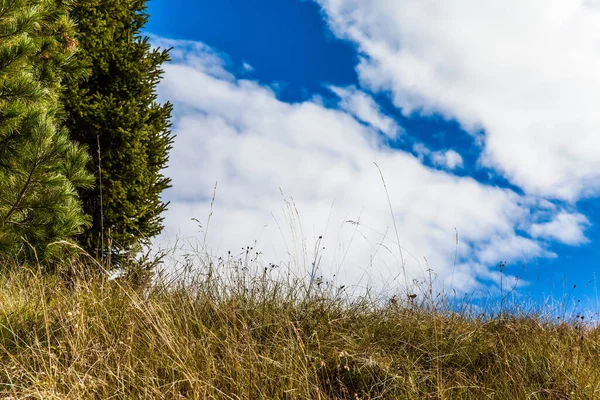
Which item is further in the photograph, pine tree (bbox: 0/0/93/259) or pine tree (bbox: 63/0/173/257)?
pine tree (bbox: 63/0/173/257)

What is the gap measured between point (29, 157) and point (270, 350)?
3908 millimetres

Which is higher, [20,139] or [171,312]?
[20,139]

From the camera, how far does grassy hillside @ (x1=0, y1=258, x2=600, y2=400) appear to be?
11.4 feet

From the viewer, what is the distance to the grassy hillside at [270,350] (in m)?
3.47

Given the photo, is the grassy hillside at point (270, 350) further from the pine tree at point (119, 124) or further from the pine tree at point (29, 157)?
the pine tree at point (119, 124)

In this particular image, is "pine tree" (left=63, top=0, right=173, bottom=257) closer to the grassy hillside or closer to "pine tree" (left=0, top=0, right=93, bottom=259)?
"pine tree" (left=0, top=0, right=93, bottom=259)

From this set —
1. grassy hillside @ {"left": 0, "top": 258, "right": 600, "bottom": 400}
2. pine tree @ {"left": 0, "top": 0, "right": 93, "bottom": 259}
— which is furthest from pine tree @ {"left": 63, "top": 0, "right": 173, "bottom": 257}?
grassy hillside @ {"left": 0, "top": 258, "right": 600, "bottom": 400}

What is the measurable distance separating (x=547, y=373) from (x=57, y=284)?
15.7ft

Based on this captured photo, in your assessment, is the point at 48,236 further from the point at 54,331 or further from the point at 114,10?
the point at 114,10

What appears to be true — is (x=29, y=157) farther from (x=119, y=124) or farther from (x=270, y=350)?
(x=270, y=350)

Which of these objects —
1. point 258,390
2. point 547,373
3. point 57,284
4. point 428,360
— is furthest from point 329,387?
point 57,284

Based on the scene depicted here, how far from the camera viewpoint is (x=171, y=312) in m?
4.62

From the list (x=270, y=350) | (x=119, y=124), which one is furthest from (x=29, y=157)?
(x=270, y=350)

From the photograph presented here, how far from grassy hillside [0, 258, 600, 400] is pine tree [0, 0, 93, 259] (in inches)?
54.8
